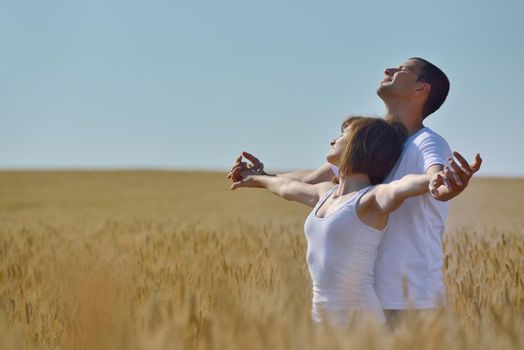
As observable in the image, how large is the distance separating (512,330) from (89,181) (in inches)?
953

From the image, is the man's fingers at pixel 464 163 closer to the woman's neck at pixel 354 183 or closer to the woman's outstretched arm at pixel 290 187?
the woman's neck at pixel 354 183

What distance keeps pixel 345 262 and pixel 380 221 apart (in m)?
0.18

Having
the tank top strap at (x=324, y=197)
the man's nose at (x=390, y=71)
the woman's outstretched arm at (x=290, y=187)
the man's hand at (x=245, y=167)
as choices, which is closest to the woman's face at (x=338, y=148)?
the tank top strap at (x=324, y=197)

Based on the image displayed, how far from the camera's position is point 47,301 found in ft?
11.7

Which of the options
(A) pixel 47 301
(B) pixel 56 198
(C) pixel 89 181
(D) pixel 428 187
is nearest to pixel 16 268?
(A) pixel 47 301

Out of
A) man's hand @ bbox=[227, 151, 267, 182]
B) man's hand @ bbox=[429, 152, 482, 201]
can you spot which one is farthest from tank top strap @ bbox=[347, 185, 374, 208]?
man's hand @ bbox=[227, 151, 267, 182]

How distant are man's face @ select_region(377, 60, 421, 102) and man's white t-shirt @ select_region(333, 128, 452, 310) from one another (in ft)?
0.83

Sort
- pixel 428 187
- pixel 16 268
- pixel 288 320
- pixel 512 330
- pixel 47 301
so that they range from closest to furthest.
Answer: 1. pixel 288 320
2. pixel 512 330
3. pixel 428 187
4. pixel 47 301
5. pixel 16 268

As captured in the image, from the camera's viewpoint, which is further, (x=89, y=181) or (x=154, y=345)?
(x=89, y=181)

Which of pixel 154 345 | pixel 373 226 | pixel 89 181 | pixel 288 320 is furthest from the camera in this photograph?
pixel 89 181

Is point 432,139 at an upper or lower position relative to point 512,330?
upper

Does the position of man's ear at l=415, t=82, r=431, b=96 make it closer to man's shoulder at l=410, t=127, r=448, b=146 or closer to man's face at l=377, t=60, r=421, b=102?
man's face at l=377, t=60, r=421, b=102

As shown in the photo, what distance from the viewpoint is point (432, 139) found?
112 inches

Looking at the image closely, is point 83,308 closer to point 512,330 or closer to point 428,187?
point 512,330
